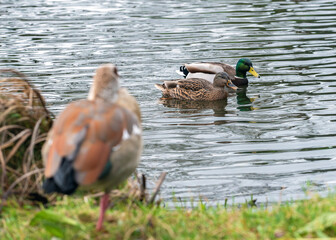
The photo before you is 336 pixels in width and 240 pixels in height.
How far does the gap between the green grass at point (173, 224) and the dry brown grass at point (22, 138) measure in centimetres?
55

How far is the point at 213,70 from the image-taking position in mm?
17281

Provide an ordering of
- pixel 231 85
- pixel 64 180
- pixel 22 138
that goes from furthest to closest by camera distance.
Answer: pixel 231 85 → pixel 22 138 → pixel 64 180

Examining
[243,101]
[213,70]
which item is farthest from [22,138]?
[213,70]

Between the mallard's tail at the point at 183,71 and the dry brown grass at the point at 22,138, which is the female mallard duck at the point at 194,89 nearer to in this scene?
the mallard's tail at the point at 183,71

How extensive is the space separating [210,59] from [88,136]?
14.8m

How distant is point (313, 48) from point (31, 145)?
14.2 metres

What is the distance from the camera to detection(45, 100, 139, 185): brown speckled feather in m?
4.55

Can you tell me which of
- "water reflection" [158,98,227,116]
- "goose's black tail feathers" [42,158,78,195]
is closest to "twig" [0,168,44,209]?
"goose's black tail feathers" [42,158,78,195]

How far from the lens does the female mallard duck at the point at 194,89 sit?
1553 cm

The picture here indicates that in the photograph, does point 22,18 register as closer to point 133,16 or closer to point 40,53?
point 133,16

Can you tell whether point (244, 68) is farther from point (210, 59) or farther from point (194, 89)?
point (210, 59)

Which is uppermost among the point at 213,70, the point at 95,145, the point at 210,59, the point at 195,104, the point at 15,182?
the point at 95,145

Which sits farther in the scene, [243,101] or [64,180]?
[243,101]

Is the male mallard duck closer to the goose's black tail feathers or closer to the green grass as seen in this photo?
the goose's black tail feathers
